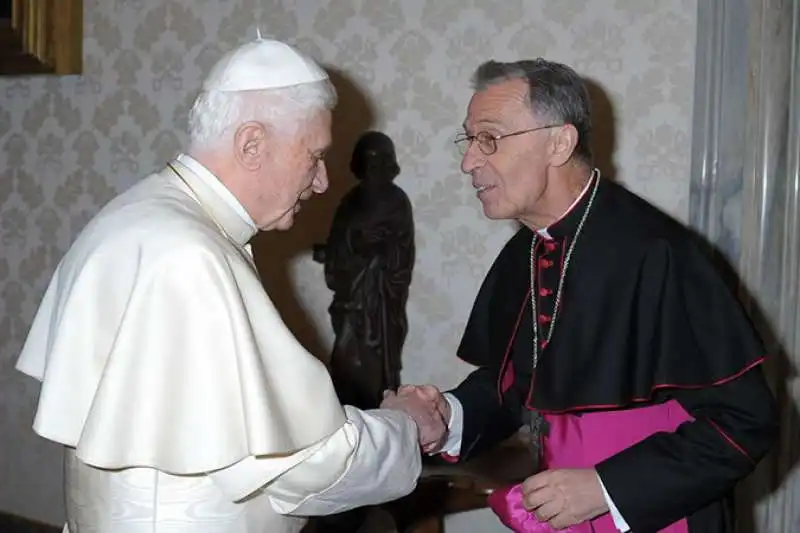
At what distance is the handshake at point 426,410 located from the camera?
2.38m

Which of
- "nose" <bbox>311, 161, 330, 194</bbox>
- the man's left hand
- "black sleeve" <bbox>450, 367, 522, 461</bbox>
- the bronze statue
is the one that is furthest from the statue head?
the man's left hand

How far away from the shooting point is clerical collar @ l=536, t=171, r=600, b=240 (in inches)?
92.4

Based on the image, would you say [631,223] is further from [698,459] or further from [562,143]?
[698,459]

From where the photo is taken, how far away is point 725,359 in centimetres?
210

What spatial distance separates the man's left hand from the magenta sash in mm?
124

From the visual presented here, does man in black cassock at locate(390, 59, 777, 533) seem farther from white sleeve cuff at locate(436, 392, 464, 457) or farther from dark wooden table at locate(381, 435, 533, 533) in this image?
dark wooden table at locate(381, 435, 533, 533)

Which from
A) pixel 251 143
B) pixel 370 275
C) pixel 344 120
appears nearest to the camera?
pixel 251 143

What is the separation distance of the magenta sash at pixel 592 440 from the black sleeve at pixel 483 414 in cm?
24

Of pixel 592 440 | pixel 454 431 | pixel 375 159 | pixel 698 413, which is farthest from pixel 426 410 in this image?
pixel 375 159

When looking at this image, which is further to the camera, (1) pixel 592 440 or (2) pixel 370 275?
(2) pixel 370 275

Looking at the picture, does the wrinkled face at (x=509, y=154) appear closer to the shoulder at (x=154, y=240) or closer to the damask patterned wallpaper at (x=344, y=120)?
the shoulder at (x=154, y=240)

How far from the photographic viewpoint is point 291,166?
2.06 metres

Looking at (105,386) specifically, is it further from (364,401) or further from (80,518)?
(364,401)

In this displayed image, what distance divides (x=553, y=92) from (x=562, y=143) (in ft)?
0.36
